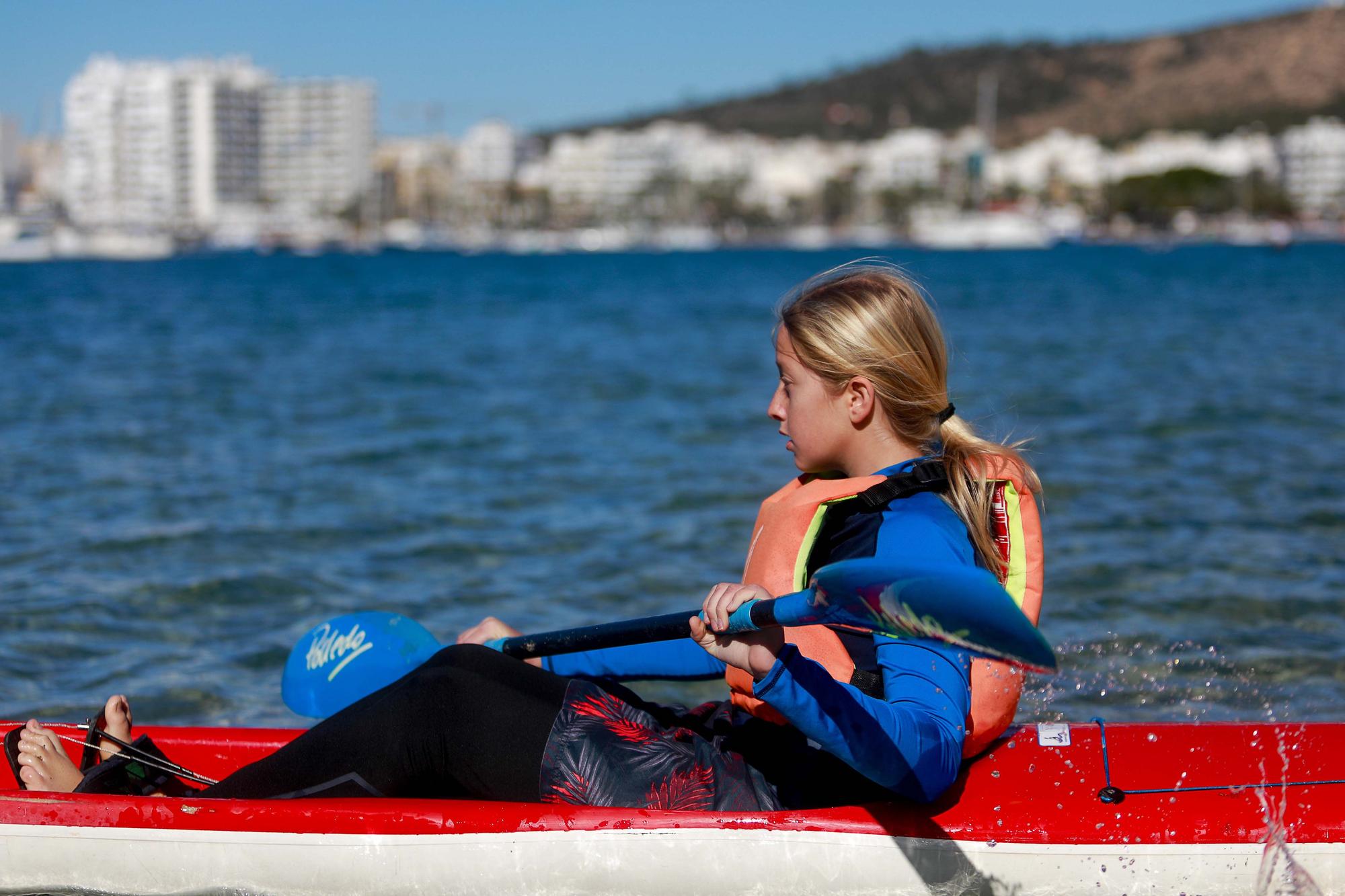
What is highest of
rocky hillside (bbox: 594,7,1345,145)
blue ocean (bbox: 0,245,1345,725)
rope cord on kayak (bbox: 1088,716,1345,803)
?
rocky hillside (bbox: 594,7,1345,145)

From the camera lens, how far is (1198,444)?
1073cm

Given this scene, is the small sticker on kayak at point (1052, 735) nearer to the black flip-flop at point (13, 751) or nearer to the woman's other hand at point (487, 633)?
the woman's other hand at point (487, 633)

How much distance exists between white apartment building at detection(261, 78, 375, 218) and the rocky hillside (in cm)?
4504

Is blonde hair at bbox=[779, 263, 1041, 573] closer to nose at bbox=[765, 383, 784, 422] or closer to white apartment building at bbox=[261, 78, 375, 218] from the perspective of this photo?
nose at bbox=[765, 383, 784, 422]

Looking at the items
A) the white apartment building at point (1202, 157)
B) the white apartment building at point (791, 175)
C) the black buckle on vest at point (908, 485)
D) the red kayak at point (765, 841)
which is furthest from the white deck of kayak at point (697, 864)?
the white apartment building at point (791, 175)

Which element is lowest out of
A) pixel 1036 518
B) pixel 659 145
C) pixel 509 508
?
pixel 509 508

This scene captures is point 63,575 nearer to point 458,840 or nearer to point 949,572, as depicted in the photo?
point 458,840

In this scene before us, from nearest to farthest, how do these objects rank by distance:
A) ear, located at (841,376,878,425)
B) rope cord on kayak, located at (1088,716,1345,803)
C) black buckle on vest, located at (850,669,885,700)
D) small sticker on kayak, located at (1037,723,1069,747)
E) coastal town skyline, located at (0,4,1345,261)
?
black buckle on vest, located at (850,669,885,700), ear, located at (841,376,878,425), rope cord on kayak, located at (1088,716,1345,803), small sticker on kayak, located at (1037,723,1069,747), coastal town skyline, located at (0,4,1345,261)

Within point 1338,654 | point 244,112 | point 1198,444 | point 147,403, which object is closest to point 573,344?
point 147,403

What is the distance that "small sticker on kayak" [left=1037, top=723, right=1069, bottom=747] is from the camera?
301 cm

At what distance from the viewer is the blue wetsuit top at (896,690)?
2141mm

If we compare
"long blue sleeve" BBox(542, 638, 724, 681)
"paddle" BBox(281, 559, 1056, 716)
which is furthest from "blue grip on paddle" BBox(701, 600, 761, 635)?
"long blue sleeve" BBox(542, 638, 724, 681)

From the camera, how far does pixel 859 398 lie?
257cm

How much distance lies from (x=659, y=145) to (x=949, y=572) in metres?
157
